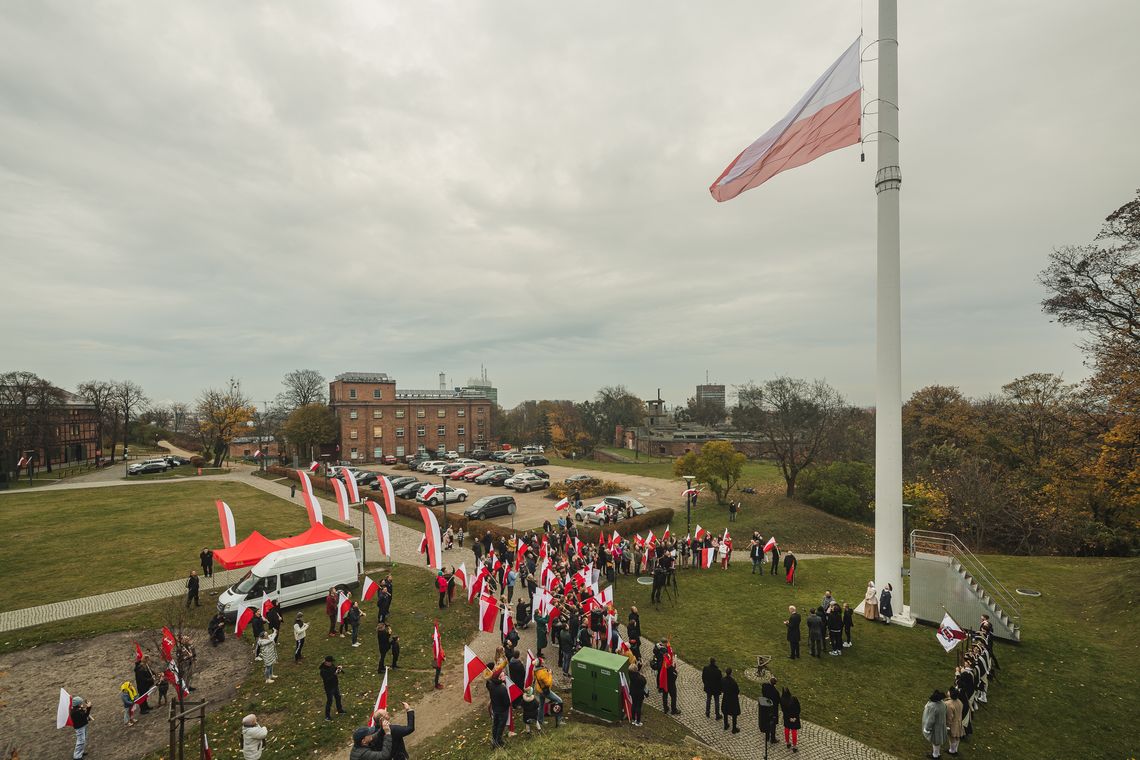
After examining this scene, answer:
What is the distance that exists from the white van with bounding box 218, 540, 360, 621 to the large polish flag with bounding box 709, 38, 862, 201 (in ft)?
61.0

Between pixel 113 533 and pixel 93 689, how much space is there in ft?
66.6

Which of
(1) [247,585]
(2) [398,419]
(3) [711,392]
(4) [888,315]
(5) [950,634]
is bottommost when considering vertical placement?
(1) [247,585]

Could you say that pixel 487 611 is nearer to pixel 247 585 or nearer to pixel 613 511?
pixel 247 585

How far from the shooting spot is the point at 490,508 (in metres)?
31.0

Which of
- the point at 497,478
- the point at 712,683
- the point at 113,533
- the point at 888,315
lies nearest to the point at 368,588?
the point at 712,683

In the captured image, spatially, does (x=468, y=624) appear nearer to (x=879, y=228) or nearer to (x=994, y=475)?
(x=879, y=228)

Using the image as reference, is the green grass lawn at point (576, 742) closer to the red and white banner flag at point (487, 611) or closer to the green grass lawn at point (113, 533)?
the red and white banner flag at point (487, 611)

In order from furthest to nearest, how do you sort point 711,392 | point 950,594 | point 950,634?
1. point 711,392
2. point 950,594
3. point 950,634

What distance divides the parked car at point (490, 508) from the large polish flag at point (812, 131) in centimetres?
2365

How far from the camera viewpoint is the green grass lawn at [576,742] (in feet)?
27.3

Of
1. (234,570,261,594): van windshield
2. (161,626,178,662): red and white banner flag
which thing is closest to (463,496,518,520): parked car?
(234,570,261,594): van windshield

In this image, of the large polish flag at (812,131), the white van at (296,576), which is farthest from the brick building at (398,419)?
the large polish flag at (812,131)

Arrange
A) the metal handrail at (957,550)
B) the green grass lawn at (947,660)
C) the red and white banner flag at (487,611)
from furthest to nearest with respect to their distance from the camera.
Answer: the metal handrail at (957,550), the red and white banner flag at (487,611), the green grass lawn at (947,660)

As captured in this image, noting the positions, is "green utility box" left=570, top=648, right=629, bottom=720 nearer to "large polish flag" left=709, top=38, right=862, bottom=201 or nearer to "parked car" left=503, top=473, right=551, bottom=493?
"large polish flag" left=709, top=38, right=862, bottom=201
